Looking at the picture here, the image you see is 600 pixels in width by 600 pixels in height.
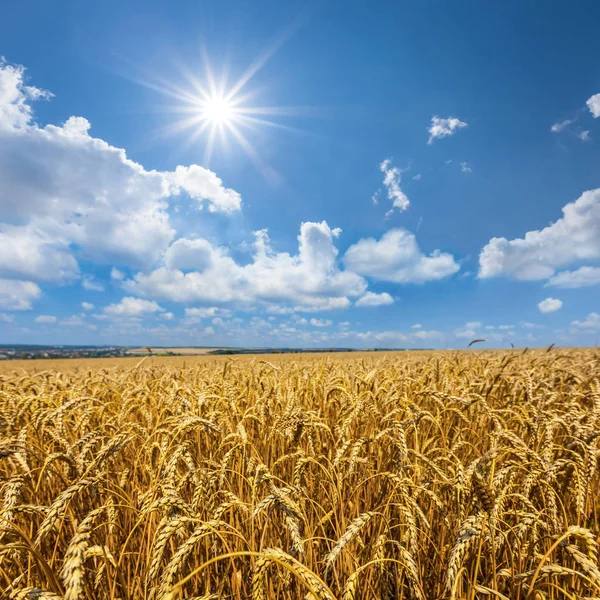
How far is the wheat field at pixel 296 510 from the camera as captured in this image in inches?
51.8

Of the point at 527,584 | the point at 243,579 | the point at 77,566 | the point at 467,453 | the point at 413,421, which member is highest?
the point at 413,421

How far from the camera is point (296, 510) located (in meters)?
1.44

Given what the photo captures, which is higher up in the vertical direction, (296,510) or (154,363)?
(154,363)

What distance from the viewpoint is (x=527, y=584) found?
1717mm

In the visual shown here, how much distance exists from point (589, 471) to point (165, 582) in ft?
7.72

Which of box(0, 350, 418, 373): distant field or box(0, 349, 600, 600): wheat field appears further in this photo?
box(0, 350, 418, 373): distant field

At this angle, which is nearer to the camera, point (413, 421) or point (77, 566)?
point (77, 566)

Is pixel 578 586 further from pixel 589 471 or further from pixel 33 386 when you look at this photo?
pixel 33 386

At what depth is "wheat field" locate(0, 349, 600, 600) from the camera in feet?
4.32

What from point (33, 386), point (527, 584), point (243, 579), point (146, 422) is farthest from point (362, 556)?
point (33, 386)

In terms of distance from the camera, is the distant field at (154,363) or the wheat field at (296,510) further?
the distant field at (154,363)

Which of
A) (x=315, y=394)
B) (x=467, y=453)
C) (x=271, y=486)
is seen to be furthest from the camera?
(x=315, y=394)

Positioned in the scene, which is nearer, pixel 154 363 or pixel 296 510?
pixel 296 510

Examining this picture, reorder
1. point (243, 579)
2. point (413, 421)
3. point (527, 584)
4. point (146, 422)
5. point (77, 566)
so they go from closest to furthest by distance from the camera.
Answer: point (77, 566), point (527, 584), point (243, 579), point (413, 421), point (146, 422)
